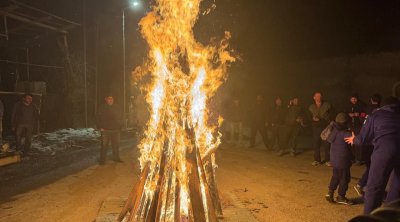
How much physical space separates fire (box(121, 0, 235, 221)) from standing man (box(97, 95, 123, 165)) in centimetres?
474

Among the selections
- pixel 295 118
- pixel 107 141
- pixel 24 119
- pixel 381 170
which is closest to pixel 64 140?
pixel 24 119

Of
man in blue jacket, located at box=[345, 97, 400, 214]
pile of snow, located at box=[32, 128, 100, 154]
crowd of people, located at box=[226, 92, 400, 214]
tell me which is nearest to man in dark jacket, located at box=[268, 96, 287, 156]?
crowd of people, located at box=[226, 92, 400, 214]

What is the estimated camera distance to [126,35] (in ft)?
73.7

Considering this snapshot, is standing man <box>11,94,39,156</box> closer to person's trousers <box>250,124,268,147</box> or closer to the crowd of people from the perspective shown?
person's trousers <box>250,124,268,147</box>

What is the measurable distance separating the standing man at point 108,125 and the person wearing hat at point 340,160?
6493 mm

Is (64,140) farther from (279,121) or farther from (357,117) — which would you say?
(357,117)

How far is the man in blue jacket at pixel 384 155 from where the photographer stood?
5.63 metres

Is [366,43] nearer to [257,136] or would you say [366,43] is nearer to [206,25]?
[257,136]

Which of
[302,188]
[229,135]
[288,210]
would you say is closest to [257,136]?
[229,135]

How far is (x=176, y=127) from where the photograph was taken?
5699 mm

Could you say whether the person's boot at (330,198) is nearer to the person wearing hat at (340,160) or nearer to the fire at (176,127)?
the person wearing hat at (340,160)

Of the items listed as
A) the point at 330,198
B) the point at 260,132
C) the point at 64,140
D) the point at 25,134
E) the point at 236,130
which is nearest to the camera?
the point at 330,198

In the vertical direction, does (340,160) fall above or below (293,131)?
below

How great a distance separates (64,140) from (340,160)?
11.7 meters
